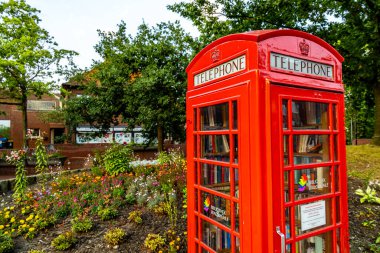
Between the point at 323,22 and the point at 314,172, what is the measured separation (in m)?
8.88

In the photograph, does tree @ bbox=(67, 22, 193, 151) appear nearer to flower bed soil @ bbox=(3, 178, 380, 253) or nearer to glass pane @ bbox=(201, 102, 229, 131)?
flower bed soil @ bbox=(3, 178, 380, 253)

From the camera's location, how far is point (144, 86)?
12.9 meters

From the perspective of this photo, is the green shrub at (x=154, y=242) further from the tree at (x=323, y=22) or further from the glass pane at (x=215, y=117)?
the tree at (x=323, y=22)

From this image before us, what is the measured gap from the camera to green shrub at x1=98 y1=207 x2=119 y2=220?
17.3 feet

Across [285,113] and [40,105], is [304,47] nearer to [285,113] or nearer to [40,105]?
[285,113]

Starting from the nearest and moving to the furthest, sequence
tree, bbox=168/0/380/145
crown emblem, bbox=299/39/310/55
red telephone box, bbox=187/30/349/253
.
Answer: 1. red telephone box, bbox=187/30/349/253
2. crown emblem, bbox=299/39/310/55
3. tree, bbox=168/0/380/145

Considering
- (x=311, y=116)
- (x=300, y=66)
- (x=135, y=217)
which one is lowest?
(x=135, y=217)

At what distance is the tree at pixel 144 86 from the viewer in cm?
1329

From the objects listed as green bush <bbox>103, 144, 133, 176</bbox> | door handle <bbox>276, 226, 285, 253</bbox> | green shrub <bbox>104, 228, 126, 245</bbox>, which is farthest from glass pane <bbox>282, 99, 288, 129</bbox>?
green bush <bbox>103, 144, 133, 176</bbox>

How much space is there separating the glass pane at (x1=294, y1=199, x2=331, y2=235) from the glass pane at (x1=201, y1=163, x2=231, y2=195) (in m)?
0.69

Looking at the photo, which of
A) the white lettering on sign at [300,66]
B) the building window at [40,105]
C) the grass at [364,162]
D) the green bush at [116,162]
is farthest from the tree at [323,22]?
the building window at [40,105]

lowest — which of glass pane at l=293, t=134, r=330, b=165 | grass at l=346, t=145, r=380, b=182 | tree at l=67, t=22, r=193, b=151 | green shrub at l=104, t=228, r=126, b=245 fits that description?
green shrub at l=104, t=228, r=126, b=245

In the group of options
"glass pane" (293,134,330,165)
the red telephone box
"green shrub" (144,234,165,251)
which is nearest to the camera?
the red telephone box

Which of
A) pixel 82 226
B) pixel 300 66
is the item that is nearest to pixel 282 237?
pixel 300 66
